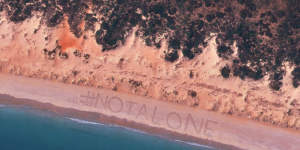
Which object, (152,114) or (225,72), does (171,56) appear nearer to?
(225,72)

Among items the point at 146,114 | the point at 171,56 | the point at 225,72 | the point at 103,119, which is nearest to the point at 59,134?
the point at 103,119

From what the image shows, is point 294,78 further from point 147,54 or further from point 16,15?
point 16,15

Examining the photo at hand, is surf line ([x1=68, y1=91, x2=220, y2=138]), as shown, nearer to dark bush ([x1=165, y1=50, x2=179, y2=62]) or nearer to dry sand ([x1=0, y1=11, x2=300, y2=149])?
dry sand ([x1=0, y1=11, x2=300, y2=149])

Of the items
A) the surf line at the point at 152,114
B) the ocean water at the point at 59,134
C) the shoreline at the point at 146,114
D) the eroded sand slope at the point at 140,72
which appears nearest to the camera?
the eroded sand slope at the point at 140,72

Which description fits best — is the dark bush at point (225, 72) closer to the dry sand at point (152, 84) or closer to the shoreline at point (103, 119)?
the dry sand at point (152, 84)

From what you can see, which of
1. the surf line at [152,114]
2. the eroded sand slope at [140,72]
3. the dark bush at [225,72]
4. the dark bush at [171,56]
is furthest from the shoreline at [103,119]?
the dark bush at [171,56]

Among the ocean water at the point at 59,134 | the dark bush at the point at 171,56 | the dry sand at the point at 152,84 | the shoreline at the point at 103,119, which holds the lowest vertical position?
the ocean water at the point at 59,134
